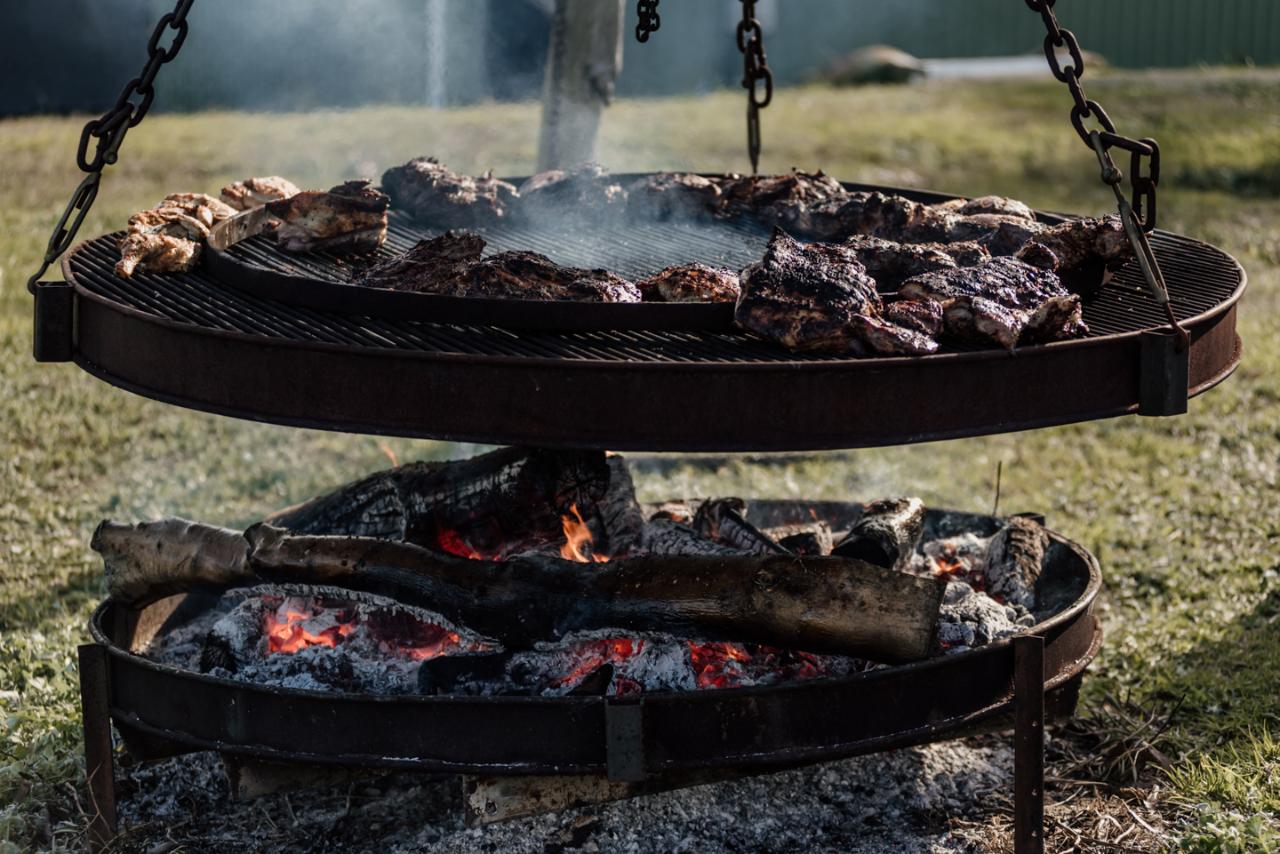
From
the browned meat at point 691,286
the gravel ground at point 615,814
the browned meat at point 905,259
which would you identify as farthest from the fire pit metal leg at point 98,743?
the browned meat at point 905,259

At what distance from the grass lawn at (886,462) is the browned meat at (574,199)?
83.4 inches

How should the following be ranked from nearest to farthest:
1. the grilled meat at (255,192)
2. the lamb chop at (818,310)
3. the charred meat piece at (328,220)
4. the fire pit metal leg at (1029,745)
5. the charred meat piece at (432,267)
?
the lamb chop at (818,310), the charred meat piece at (432,267), the fire pit metal leg at (1029,745), the charred meat piece at (328,220), the grilled meat at (255,192)

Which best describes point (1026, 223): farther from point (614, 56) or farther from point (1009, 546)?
point (614, 56)

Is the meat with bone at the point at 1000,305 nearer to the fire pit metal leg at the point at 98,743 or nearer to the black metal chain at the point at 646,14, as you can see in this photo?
the black metal chain at the point at 646,14

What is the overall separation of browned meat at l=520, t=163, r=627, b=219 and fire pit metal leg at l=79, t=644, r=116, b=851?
210 centimetres

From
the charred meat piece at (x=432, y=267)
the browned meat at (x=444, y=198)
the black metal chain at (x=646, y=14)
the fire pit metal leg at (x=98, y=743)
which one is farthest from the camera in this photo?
the black metal chain at (x=646, y=14)

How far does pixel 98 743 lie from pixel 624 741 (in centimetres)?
147

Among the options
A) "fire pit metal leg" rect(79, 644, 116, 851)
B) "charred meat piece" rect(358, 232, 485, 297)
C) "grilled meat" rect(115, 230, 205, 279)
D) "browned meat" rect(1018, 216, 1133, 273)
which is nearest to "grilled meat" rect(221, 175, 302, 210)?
"grilled meat" rect(115, 230, 205, 279)

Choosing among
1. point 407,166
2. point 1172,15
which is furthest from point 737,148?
point 1172,15

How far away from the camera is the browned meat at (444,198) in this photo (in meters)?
4.80

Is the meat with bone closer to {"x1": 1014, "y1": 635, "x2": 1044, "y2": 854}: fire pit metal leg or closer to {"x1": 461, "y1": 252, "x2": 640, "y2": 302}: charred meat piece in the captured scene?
{"x1": 461, "y1": 252, "x2": 640, "y2": 302}: charred meat piece

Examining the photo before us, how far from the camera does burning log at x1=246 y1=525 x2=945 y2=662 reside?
3662 millimetres

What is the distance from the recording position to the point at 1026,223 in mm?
4238

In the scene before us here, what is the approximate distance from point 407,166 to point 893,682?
2.56 meters
